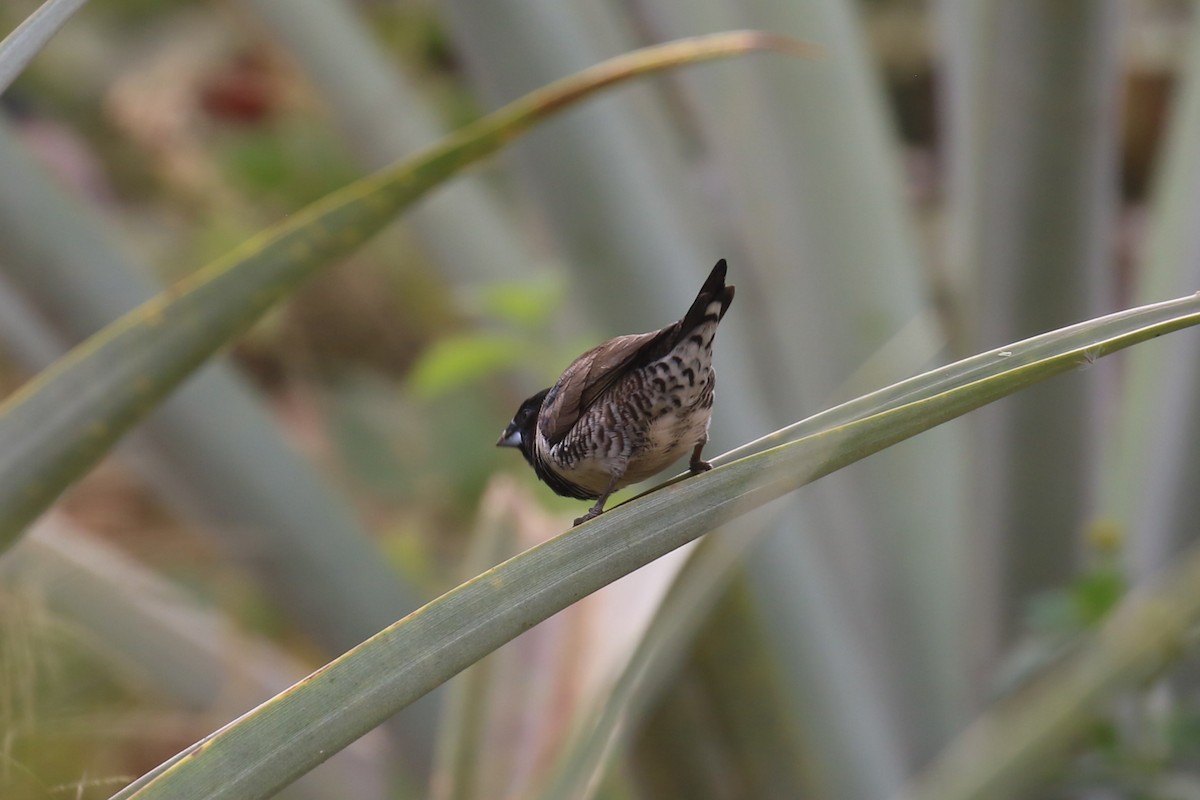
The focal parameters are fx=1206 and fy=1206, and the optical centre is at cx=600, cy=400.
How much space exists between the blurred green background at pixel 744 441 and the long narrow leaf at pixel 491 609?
0.38m

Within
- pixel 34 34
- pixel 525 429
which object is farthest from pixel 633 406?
pixel 34 34

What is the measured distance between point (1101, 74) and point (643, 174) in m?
0.56

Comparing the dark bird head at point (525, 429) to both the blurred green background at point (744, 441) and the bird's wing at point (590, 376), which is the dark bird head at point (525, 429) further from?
the blurred green background at point (744, 441)

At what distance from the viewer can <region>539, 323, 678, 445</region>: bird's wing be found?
0.86m

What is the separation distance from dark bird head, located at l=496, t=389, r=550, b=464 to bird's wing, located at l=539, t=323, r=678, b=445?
0.06m

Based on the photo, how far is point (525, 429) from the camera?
1097 millimetres

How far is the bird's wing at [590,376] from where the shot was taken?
86 centimetres

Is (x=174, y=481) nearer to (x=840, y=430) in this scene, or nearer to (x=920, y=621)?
(x=920, y=621)

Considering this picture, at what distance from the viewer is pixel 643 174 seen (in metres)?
1.57

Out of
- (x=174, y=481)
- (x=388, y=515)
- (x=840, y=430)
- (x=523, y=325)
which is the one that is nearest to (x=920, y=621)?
(x=523, y=325)

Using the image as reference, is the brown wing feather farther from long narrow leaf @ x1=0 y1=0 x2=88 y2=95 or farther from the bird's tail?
long narrow leaf @ x1=0 y1=0 x2=88 y2=95

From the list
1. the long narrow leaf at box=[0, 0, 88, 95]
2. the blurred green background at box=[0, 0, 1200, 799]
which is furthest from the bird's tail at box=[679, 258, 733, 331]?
the long narrow leaf at box=[0, 0, 88, 95]

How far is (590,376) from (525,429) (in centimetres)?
22

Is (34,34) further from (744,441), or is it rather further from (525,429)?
(744,441)
